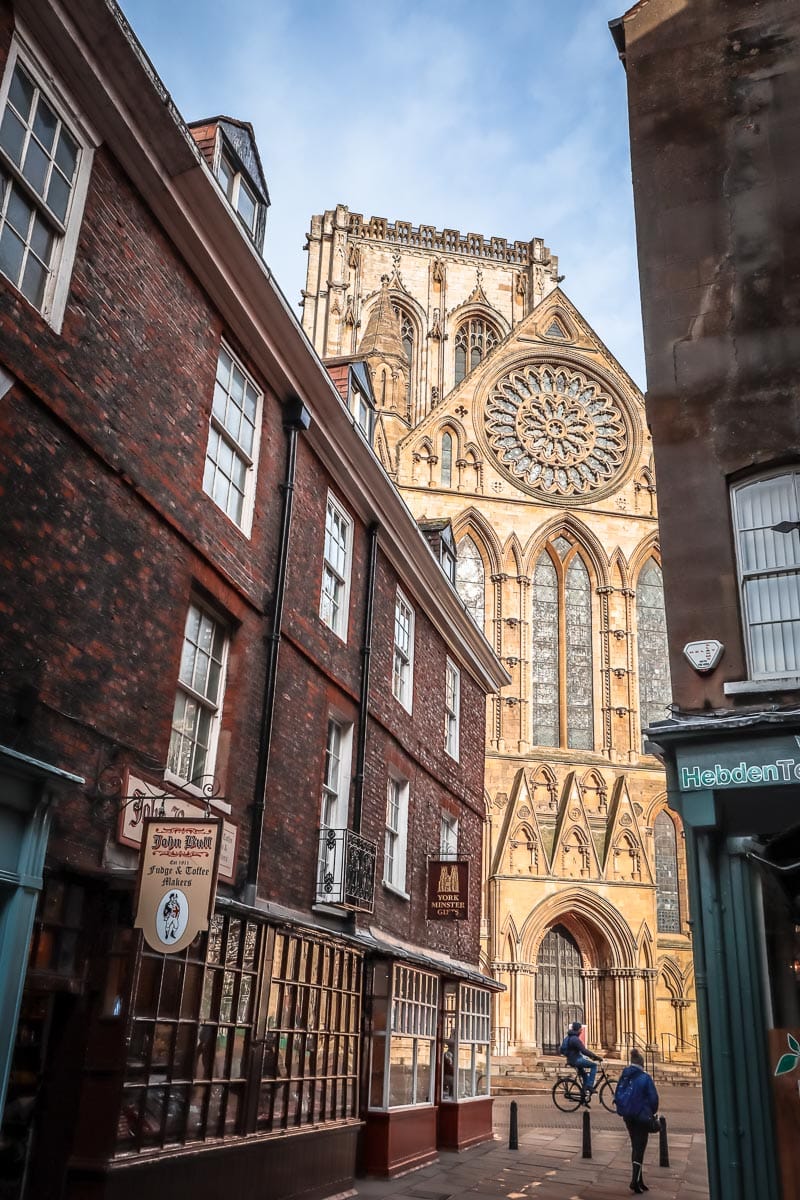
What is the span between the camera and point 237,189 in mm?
11078

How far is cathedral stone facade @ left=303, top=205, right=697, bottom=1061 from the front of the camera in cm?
3009

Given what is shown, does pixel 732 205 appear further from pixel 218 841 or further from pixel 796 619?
pixel 218 841

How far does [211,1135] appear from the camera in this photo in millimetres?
8523

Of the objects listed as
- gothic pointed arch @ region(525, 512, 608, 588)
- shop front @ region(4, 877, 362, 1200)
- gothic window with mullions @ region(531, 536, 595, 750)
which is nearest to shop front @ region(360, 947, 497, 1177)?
shop front @ region(4, 877, 362, 1200)

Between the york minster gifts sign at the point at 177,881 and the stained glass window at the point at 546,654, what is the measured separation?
27494mm

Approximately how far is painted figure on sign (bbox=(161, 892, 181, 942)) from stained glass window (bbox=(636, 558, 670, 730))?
2894 cm

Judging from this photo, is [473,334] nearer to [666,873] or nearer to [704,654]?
[666,873]

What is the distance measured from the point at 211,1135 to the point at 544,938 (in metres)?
24.1

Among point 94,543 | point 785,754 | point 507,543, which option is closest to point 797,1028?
point 785,754

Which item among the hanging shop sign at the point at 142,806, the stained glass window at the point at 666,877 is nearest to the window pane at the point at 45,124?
the hanging shop sign at the point at 142,806

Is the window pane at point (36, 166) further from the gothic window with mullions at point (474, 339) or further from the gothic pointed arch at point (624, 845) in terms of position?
the gothic window with mullions at point (474, 339)

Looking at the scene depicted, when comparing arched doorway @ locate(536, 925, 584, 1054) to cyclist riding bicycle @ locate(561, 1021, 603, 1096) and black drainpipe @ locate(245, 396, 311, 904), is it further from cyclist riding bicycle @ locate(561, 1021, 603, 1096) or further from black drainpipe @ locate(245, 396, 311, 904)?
black drainpipe @ locate(245, 396, 311, 904)

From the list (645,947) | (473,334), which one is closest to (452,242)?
(473,334)

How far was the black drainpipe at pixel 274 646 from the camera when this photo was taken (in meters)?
9.73
